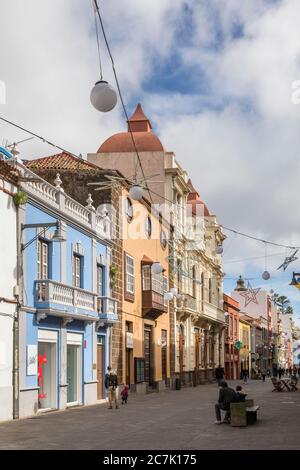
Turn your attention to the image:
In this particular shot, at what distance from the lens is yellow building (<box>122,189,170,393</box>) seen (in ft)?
113

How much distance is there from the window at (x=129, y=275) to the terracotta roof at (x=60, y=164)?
4662mm

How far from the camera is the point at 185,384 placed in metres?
47.5

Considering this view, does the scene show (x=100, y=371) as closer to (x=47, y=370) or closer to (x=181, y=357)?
(x=47, y=370)

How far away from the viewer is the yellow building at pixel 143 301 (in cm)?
3441

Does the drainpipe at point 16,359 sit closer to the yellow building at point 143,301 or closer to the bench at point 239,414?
the bench at point 239,414

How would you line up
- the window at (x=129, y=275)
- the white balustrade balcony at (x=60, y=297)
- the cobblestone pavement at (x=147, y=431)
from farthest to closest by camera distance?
the window at (x=129, y=275)
the white balustrade balcony at (x=60, y=297)
the cobblestone pavement at (x=147, y=431)

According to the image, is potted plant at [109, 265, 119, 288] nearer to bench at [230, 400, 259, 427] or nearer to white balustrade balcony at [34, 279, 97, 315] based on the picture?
white balustrade balcony at [34, 279, 97, 315]

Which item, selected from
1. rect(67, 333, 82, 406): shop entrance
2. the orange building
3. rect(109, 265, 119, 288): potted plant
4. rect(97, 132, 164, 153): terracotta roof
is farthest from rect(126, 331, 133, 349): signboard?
the orange building

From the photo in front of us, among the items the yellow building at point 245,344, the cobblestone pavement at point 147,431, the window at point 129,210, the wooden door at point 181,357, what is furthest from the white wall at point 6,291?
the yellow building at point 245,344

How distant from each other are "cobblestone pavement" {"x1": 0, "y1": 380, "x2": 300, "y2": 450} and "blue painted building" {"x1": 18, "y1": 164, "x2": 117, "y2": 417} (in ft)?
4.76

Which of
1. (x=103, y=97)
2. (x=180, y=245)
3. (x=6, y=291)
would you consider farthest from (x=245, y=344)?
(x=103, y=97)

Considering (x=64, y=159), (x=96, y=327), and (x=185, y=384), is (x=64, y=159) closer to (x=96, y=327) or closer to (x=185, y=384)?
(x=96, y=327)
